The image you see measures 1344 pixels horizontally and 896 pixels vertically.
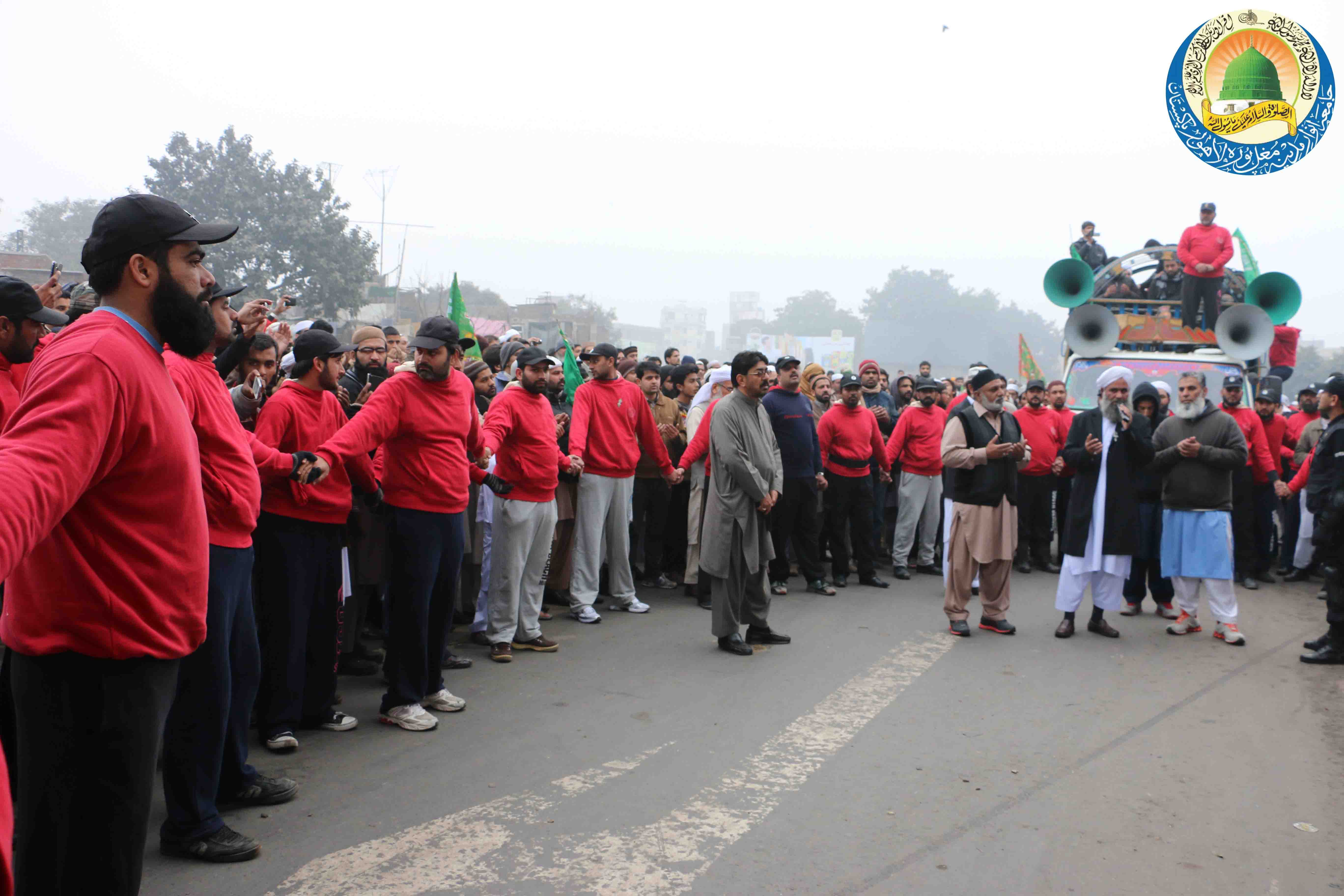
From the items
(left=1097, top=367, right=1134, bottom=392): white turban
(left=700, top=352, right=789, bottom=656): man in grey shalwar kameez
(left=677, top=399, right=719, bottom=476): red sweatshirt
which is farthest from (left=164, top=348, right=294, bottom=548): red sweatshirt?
(left=1097, top=367, right=1134, bottom=392): white turban

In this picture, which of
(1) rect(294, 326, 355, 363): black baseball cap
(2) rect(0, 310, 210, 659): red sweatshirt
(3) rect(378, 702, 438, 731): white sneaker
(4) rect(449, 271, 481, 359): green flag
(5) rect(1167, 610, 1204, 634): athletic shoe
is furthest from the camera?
(4) rect(449, 271, 481, 359): green flag

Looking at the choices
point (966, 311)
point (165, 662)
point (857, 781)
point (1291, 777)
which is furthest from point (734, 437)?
point (966, 311)

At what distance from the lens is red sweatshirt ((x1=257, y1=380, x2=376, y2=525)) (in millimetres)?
4621

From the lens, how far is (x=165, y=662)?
240 centimetres

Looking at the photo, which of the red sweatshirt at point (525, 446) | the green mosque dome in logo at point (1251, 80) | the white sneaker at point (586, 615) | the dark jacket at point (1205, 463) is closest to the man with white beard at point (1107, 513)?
the dark jacket at point (1205, 463)

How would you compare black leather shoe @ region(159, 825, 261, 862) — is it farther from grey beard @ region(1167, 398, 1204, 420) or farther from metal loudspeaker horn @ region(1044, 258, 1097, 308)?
metal loudspeaker horn @ region(1044, 258, 1097, 308)

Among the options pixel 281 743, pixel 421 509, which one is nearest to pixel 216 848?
pixel 281 743

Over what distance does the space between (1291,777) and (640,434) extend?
16.9 feet

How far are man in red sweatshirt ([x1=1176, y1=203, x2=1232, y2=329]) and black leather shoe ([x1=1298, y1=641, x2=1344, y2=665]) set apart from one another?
578cm

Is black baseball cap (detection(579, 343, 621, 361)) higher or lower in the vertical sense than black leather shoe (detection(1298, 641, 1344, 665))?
higher

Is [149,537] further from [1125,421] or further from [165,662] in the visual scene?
[1125,421]

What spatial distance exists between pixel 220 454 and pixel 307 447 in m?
1.38

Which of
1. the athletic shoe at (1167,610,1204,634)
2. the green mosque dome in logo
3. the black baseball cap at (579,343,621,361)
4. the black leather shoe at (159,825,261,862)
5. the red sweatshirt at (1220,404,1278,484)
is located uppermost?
the green mosque dome in logo

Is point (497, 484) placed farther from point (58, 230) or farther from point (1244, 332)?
point (58, 230)
